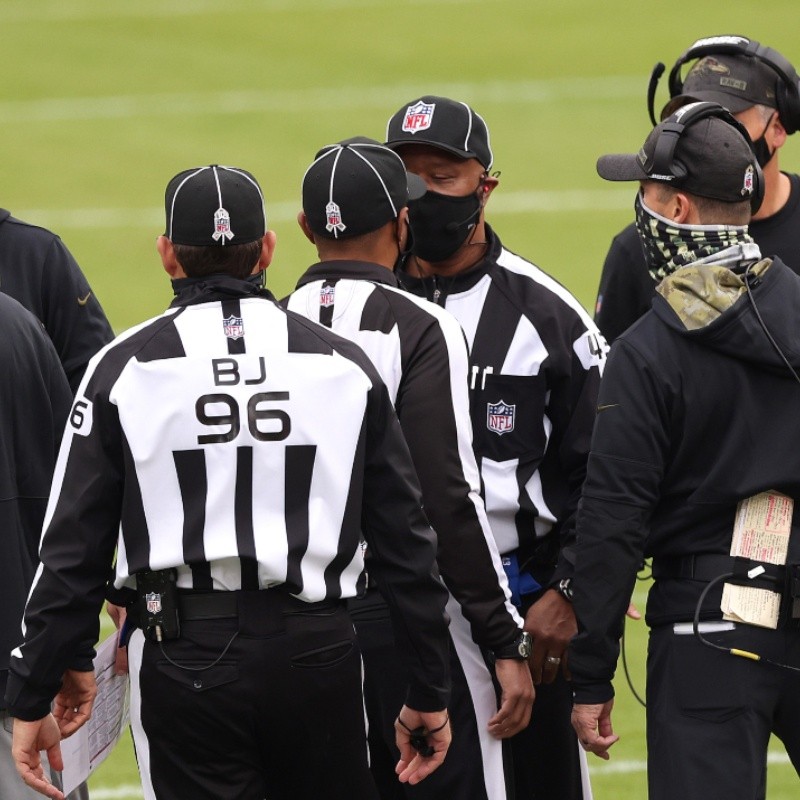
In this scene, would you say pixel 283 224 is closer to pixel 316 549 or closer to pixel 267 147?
pixel 267 147

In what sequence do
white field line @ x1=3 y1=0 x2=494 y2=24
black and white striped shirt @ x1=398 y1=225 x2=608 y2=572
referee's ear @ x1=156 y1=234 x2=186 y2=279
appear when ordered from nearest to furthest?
referee's ear @ x1=156 y1=234 x2=186 y2=279 < black and white striped shirt @ x1=398 y1=225 x2=608 y2=572 < white field line @ x1=3 y1=0 x2=494 y2=24

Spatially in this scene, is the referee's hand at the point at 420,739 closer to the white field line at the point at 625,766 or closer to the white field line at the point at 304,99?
the white field line at the point at 625,766

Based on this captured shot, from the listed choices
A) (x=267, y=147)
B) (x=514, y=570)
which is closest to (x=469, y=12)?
(x=267, y=147)

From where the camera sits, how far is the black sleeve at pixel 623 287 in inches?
204

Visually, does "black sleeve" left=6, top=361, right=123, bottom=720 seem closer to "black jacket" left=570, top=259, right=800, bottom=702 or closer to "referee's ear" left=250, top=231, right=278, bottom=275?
"referee's ear" left=250, top=231, right=278, bottom=275

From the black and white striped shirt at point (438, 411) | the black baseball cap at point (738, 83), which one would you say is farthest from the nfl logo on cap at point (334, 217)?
the black baseball cap at point (738, 83)

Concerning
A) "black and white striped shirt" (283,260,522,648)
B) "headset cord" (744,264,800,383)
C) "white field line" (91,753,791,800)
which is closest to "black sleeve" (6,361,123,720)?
"black and white striped shirt" (283,260,522,648)

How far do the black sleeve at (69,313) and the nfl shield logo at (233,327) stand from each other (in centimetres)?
149

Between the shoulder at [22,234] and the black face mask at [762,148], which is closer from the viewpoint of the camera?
the shoulder at [22,234]

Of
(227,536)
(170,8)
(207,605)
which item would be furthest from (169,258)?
(170,8)

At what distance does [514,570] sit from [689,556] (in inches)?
28.6

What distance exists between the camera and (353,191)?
397cm

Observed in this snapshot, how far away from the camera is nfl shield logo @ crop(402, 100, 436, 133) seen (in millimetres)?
4449

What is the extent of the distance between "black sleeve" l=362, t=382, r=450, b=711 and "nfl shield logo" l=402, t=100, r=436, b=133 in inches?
43.2
